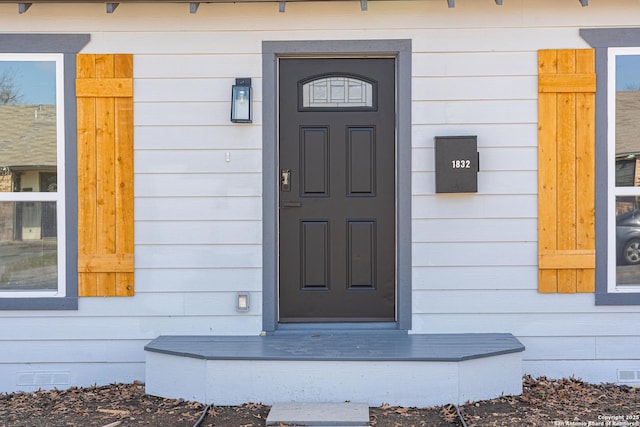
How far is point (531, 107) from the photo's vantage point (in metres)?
4.64

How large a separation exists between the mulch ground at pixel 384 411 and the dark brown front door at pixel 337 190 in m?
0.97

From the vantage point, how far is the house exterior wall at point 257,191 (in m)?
4.65

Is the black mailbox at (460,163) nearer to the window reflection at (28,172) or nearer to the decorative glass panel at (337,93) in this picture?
the decorative glass panel at (337,93)

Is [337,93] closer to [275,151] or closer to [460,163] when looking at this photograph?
[275,151]

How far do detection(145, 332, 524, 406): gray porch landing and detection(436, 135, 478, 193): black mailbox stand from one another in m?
1.14

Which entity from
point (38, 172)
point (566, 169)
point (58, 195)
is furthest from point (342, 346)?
point (38, 172)

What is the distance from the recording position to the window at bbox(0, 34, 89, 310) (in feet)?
15.3

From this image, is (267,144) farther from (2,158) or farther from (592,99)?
(592,99)

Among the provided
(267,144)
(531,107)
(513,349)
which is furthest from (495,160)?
(267,144)

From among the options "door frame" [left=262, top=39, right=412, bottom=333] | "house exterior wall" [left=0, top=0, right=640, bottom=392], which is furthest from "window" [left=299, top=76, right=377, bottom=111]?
"house exterior wall" [left=0, top=0, right=640, bottom=392]

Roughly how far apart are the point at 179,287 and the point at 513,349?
7.82ft


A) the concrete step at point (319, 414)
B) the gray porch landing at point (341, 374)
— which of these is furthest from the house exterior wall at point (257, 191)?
the concrete step at point (319, 414)

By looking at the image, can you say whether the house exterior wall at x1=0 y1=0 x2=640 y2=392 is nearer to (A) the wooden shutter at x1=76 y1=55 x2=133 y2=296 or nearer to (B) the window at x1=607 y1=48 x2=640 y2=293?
(A) the wooden shutter at x1=76 y1=55 x2=133 y2=296

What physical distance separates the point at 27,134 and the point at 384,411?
3.21 m
